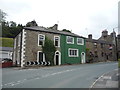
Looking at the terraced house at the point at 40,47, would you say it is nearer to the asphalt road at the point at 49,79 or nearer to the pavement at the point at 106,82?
the asphalt road at the point at 49,79

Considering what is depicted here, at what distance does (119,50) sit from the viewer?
51.7m

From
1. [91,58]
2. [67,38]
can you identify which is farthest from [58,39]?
[91,58]

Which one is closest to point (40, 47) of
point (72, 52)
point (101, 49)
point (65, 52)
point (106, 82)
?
point (65, 52)

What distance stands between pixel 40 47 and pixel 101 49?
22089 millimetres

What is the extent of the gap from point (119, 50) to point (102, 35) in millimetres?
8018

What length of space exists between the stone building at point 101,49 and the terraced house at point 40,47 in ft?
17.5

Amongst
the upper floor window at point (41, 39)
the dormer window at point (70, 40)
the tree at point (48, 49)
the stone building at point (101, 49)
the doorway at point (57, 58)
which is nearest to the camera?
the tree at point (48, 49)

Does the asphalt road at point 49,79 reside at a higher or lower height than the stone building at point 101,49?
lower

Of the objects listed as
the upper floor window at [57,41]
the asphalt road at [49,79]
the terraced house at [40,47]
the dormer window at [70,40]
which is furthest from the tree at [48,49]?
the asphalt road at [49,79]

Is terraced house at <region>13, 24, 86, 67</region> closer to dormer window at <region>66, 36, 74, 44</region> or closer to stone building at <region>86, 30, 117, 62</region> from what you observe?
dormer window at <region>66, 36, 74, 44</region>

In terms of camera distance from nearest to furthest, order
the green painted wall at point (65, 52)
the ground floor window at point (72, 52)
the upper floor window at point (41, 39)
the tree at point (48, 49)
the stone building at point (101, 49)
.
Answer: the tree at point (48, 49)
the upper floor window at point (41, 39)
the green painted wall at point (65, 52)
the ground floor window at point (72, 52)
the stone building at point (101, 49)

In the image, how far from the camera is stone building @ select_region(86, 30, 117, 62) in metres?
42.2

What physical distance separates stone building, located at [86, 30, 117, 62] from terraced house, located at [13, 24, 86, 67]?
5.34m

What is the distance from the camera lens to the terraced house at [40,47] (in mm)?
28281
